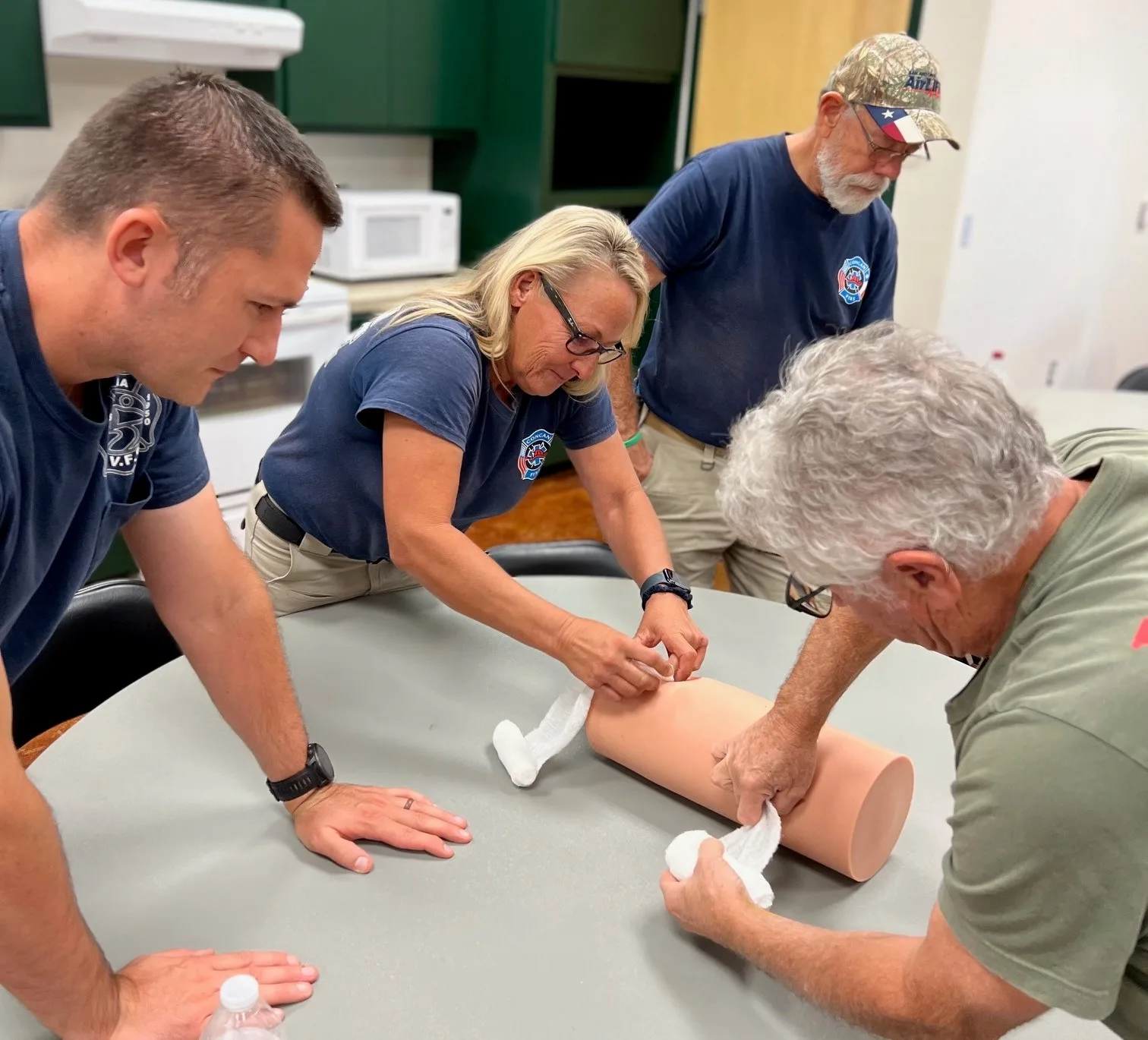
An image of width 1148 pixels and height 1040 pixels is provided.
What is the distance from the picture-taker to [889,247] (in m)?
2.29

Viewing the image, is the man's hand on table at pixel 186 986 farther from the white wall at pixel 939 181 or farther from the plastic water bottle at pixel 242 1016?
the white wall at pixel 939 181

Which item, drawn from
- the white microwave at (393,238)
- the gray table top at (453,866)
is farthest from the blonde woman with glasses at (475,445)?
the white microwave at (393,238)

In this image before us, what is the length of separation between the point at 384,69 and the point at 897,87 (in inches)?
91.0

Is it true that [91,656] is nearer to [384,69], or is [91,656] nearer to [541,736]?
[541,736]

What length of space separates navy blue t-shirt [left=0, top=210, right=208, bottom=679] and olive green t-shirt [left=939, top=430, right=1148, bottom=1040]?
0.88 metres

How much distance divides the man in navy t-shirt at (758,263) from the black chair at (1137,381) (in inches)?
84.6

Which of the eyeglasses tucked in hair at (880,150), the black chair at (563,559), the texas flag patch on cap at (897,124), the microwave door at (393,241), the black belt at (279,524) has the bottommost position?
the black chair at (563,559)

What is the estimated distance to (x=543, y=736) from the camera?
1.35 meters

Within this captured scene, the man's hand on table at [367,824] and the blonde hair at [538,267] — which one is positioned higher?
the blonde hair at [538,267]

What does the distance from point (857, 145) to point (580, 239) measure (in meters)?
0.81

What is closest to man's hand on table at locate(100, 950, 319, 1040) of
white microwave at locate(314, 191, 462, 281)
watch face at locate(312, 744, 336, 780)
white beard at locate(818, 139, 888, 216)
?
watch face at locate(312, 744, 336, 780)

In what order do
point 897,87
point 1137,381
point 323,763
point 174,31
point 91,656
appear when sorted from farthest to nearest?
point 1137,381 → point 174,31 → point 897,87 → point 91,656 → point 323,763

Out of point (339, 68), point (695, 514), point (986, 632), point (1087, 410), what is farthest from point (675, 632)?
point (339, 68)

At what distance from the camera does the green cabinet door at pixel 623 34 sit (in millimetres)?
3857
